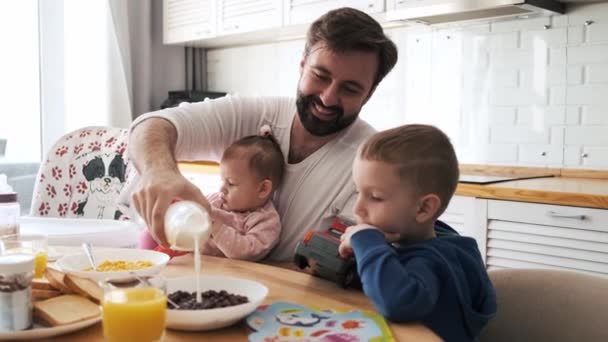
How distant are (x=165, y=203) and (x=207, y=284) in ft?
0.58

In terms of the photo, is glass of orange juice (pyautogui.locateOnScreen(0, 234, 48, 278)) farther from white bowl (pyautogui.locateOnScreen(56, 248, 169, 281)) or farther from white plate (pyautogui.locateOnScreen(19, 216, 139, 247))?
white plate (pyautogui.locateOnScreen(19, 216, 139, 247))

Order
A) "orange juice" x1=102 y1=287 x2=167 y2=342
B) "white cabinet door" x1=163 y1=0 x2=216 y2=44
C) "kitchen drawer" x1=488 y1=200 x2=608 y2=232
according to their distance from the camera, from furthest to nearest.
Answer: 1. "white cabinet door" x1=163 y1=0 x2=216 y2=44
2. "kitchen drawer" x1=488 y1=200 x2=608 y2=232
3. "orange juice" x1=102 y1=287 x2=167 y2=342

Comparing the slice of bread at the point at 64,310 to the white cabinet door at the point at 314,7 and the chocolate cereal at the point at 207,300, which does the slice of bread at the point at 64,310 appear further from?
the white cabinet door at the point at 314,7

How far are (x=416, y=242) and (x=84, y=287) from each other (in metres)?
0.63

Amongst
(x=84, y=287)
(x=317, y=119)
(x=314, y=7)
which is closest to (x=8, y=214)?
(x=84, y=287)

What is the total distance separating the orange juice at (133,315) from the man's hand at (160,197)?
1.02 feet

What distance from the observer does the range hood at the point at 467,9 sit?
2.66 meters

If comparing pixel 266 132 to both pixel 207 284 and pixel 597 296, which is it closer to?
pixel 207 284

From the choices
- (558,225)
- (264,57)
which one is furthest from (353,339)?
(264,57)

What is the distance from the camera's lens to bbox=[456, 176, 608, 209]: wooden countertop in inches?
88.7

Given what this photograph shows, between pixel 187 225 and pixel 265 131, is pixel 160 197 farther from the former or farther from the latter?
pixel 265 131

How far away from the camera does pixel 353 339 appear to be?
1006 millimetres

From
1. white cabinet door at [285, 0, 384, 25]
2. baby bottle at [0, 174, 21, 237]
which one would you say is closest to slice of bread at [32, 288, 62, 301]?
baby bottle at [0, 174, 21, 237]

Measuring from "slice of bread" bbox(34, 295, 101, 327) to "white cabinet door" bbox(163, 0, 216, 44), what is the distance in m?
3.07
